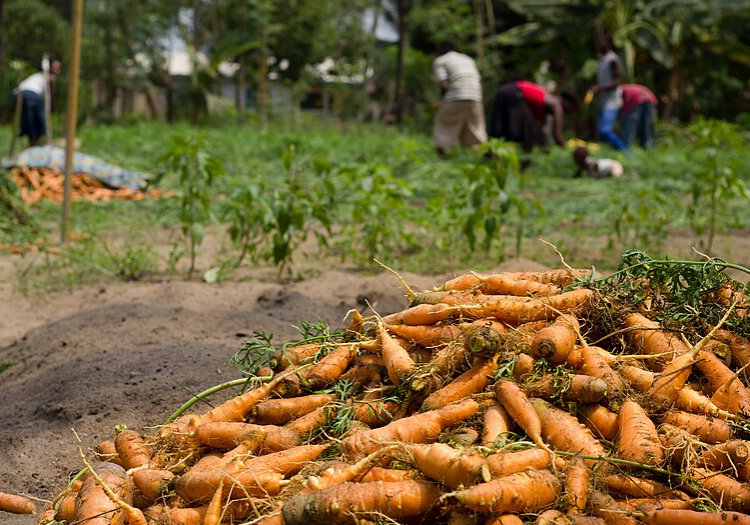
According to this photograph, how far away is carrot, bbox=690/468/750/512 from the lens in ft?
7.83

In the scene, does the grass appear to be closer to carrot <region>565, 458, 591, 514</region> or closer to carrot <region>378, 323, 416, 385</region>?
carrot <region>378, 323, 416, 385</region>

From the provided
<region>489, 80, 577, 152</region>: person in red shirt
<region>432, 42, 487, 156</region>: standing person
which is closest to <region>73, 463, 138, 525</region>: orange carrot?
<region>489, 80, 577, 152</region>: person in red shirt

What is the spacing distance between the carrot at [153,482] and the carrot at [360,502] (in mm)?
539

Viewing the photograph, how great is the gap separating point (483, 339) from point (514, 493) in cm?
59

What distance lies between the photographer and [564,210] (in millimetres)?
9250

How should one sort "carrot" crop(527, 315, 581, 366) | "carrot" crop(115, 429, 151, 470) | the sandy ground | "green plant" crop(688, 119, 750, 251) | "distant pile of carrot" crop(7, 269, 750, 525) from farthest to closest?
1. "green plant" crop(688, 119, 750, 251)
2. the sandy ground
3. "carrot" crop(115, 429, 151, 470)
4. "carrot" crop(527, 315, 581, 366)
5. "distant pile of carrot" crop(7, 269, 750, 525)

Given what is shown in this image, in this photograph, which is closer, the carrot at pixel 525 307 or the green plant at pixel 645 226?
the carrot at pixel 525 307

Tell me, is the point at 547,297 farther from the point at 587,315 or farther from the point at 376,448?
the point at 376,448

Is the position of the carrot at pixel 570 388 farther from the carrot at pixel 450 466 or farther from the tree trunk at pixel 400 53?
the tree trunk at pixel 400 53

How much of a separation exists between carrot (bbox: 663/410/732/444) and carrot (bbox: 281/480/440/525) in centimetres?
86

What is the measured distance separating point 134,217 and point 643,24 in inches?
598

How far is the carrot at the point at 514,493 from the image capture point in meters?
2.20

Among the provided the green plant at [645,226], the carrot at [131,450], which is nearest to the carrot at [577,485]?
the carrot at [131,450]

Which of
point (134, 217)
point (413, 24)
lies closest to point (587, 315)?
point (134, 217)
